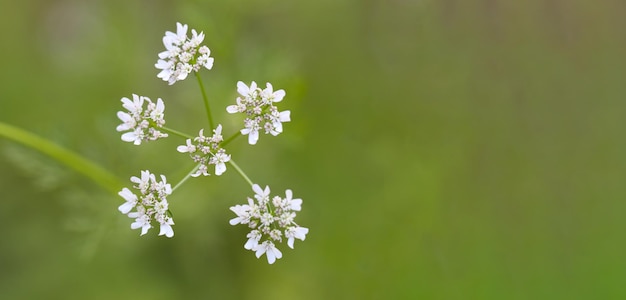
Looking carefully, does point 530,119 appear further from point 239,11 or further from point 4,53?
point 4,53

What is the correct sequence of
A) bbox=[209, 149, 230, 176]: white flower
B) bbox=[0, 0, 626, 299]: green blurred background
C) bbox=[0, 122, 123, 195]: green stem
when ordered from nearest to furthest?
bbox=[209, 149, 230, 176]: white flower → bbox=[0, 122, 123, 195]: green stem → bbox=[0, 0, 626, 299]: green blurred background

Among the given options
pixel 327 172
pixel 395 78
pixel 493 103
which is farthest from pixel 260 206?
pixel 493 103

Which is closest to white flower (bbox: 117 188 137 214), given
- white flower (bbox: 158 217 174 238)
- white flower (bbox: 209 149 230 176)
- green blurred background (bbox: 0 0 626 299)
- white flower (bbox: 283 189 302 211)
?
white flower (bbox: 158 217 174 238)

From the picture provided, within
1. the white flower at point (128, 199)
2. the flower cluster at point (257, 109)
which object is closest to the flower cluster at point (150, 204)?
the white flower at point (128, 199)

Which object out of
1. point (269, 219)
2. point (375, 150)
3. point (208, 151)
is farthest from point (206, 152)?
point (375, 150)

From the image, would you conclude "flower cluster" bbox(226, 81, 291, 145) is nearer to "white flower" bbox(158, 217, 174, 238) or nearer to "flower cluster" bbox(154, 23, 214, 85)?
"flower cluster" bbox(154, 23, 214, 85)

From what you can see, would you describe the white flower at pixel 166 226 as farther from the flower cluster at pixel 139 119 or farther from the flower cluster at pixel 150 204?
the flower cluster at pixel 139 119
